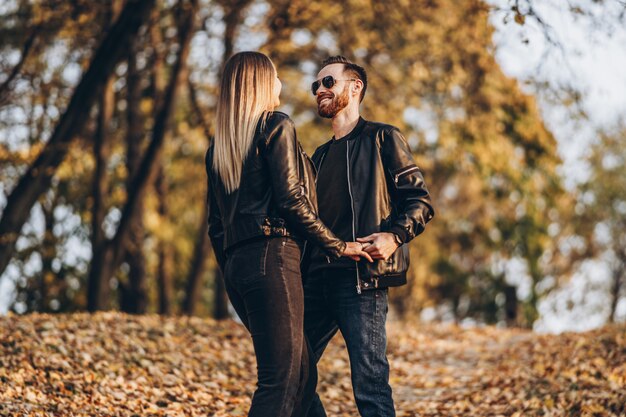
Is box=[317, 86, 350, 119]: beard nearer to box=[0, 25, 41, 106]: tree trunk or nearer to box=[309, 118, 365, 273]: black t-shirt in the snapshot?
box=[309, 118, 365, 273]: black t-shirt

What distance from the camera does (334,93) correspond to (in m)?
5.40

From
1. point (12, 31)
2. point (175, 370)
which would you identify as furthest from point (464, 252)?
point (175, 370)

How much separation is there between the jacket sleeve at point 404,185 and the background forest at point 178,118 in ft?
19.0

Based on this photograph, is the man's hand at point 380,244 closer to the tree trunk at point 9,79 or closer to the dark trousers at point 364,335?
the dark trousers at point 364,335

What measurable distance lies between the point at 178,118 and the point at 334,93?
46.4 ft

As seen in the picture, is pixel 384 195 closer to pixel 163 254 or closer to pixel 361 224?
pixel 361 224

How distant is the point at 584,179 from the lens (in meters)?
29.8

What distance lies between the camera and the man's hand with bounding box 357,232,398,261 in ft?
16.4

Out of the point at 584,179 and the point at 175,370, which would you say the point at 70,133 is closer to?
the point at 175,370

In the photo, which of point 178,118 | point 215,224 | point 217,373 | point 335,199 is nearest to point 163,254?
point 178,118

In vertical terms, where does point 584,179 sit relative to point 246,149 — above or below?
above

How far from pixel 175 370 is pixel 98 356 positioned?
0.74 meters

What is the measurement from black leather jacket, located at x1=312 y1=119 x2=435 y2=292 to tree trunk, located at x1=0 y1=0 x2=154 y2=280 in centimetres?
708

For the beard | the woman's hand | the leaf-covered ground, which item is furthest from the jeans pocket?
the leaf-covered ground
